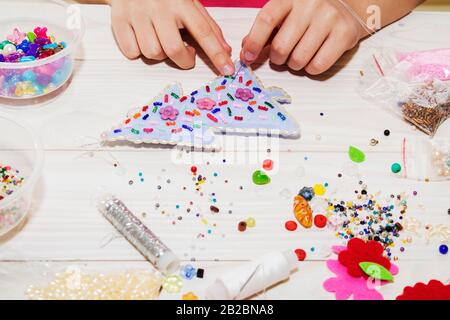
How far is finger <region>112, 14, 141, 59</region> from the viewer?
1118mm

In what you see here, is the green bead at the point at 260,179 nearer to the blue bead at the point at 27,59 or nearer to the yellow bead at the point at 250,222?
the yellow bead at the point at 250,222

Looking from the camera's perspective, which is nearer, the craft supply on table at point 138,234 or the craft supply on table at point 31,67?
the craft supply on table at point 138,234

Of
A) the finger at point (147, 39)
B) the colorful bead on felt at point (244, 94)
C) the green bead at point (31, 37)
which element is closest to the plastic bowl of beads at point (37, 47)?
the green bead at point (31, 37)

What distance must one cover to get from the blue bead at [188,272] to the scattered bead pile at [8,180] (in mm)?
315

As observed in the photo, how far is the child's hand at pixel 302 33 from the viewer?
1077mm

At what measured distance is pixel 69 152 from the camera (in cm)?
96

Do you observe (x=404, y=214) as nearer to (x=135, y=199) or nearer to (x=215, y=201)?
(x=215, y=201)

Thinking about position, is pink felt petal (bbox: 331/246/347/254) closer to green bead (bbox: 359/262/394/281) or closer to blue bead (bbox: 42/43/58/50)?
green bead (bbox: 359/262/394/281)

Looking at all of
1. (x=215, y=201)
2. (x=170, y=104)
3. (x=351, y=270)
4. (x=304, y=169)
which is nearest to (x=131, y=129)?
(x=170, y=104)

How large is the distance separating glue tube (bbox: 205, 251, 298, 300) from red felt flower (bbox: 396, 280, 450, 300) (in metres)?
0.17

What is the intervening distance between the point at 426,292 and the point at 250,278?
0.26 metres

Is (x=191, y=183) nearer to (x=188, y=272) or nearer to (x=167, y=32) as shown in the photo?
(x=188, y=272)

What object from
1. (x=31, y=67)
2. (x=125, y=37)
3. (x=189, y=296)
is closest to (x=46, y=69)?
(x=31, y=67)

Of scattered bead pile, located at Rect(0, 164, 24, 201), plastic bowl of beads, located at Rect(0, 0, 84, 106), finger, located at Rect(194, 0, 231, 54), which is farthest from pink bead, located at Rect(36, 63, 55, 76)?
finger, located at Rect(194, 0, 231, 54)
